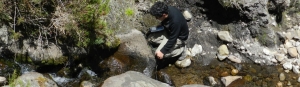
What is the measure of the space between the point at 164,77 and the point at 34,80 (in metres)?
2.91

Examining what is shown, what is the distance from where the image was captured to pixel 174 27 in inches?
288

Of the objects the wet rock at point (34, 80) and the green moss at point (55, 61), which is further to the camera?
the green moss at point (55, 61)

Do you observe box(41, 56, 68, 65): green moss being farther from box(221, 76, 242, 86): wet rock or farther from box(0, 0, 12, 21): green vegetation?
box(221, 76, 242, 86): wet rock

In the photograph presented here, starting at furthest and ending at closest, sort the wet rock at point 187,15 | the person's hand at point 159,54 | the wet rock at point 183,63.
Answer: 1. the wet rock at point 187,15
2. the wet rock at point 183,63
3. the person's hand at point 159,54

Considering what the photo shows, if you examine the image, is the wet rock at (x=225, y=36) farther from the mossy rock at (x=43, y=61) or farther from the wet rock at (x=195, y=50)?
the mossy rock at (x=43, y=61)

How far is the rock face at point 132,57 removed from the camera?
7738mm

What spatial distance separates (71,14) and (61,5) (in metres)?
0.28

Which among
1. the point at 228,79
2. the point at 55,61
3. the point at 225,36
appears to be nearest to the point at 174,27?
the point at 228,79

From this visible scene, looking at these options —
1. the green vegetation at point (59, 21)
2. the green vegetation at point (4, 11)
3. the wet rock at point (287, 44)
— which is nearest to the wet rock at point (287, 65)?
the wet rock at point (287, 44)

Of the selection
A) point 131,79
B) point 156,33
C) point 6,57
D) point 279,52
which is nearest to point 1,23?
point 6,57

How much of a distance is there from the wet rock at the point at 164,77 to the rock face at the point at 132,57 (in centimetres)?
20

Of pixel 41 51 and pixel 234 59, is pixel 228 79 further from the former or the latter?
pixel 41 51

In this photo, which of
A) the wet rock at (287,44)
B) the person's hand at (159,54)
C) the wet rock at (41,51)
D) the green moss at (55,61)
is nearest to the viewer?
the wet rock at (41,51)

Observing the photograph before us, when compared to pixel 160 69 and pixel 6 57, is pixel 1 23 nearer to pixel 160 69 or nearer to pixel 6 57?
pixel 6 57
